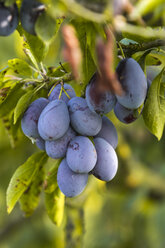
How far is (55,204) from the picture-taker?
943mm

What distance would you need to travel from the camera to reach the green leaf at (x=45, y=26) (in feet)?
1.87

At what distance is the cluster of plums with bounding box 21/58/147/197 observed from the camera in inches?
26.4

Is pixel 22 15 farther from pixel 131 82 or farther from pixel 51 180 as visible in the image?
pixel 51 180

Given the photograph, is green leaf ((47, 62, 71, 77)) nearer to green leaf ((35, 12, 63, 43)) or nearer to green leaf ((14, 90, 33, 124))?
green leaf ((14, 90, 33, 124))

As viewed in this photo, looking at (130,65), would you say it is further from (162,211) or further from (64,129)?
(162,211)

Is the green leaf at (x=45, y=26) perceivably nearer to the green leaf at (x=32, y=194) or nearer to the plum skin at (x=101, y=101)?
the plum skin at (x=101, y=101)

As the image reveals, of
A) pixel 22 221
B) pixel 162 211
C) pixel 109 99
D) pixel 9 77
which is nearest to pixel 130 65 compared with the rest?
pixel 109 99

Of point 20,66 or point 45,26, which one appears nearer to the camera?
point 45,26

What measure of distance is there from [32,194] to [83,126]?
0.34 meters

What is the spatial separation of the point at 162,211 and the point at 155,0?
284 cm

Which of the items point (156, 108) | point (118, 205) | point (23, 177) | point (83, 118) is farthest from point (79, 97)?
point (118, 205)

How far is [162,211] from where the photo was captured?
3.09 meters

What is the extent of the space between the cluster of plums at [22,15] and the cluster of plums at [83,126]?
159 millimetres

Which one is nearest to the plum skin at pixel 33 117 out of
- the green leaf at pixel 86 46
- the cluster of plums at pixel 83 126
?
the cluster of plums at pixel 83 126
